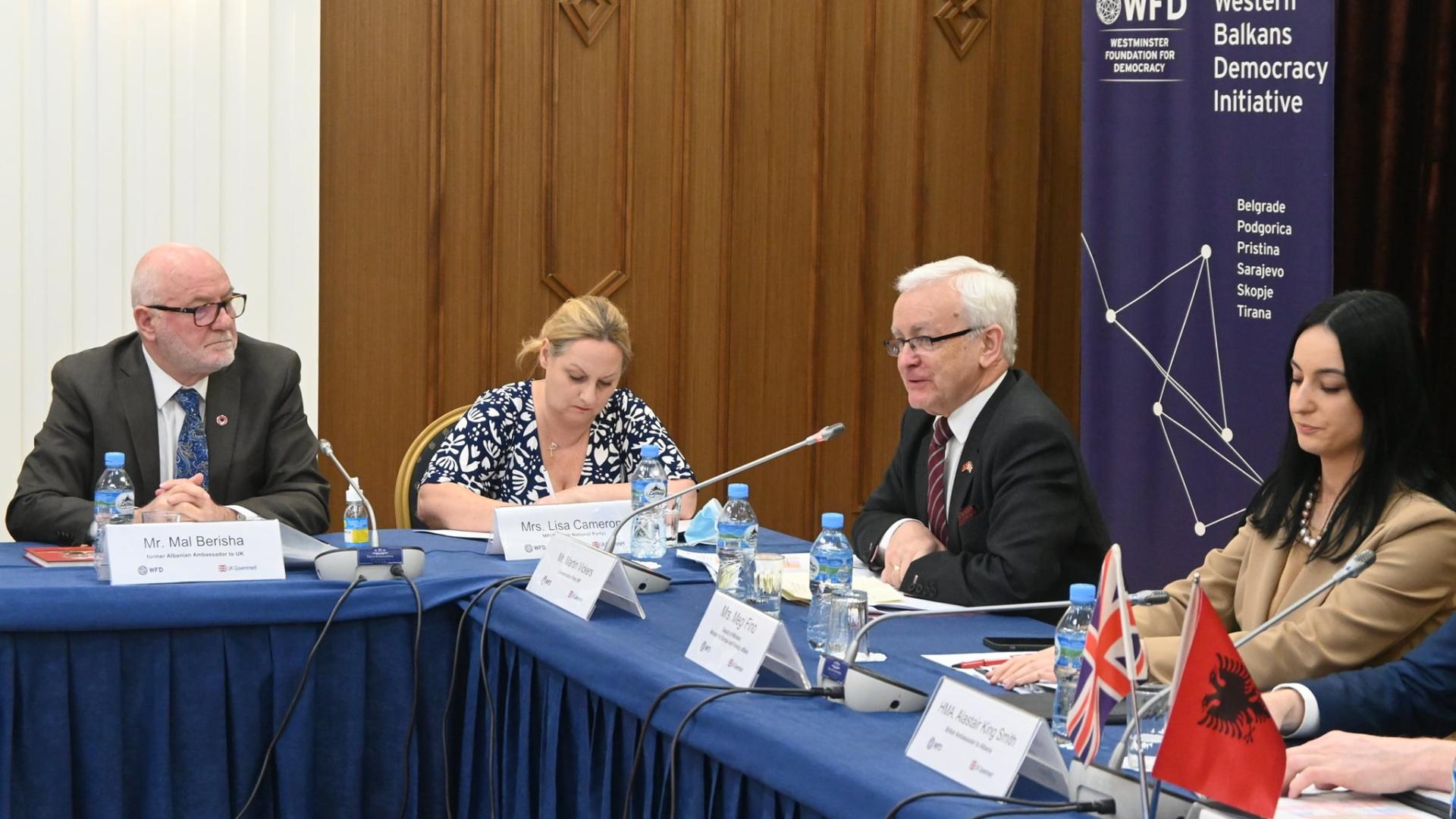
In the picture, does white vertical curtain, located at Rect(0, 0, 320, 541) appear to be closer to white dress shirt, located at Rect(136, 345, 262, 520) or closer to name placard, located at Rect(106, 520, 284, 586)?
white dress shirt, located at Rect(136, 345, 262, 520)

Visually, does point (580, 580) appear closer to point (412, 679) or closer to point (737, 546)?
point (737, 546)

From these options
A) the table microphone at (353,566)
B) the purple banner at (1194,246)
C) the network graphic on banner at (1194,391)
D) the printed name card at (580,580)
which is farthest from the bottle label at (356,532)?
the network graphic on banner at (1194,391)

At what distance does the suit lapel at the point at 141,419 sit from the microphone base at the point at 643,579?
4.00 ft

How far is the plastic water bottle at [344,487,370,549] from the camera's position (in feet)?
9.64

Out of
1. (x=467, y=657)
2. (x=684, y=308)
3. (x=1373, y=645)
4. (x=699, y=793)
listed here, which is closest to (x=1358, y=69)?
(x=684, y=308)

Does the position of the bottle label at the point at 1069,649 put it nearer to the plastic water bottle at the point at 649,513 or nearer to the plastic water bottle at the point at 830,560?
the plastic water bottle at the point at 830,560

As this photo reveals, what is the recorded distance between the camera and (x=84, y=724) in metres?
2.60

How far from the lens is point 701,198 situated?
5.13m

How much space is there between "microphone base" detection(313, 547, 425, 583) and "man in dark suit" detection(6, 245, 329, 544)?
1.66 ft

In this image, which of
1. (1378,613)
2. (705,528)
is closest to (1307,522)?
(1378,613)

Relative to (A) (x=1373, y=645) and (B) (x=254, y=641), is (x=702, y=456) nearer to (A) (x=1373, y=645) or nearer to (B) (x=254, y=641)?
(B) (x=254, y=641)

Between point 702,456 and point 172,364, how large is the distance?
221 cm

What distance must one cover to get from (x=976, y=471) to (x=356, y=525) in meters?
1.19

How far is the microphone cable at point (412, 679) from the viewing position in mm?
2740
